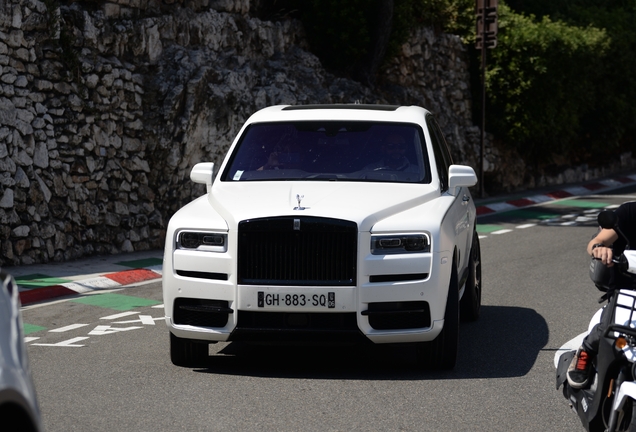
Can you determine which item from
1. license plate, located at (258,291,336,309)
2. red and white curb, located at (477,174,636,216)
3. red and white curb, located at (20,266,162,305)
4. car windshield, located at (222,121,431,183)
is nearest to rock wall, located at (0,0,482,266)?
red and white curb, located at (20,266,162,305)

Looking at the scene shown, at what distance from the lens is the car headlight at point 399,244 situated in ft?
26.0

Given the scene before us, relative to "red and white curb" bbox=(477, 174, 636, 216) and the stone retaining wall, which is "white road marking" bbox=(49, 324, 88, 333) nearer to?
the stone retaining wall

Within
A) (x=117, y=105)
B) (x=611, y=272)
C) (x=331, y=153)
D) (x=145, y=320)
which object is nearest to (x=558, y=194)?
(x=117, y=105)

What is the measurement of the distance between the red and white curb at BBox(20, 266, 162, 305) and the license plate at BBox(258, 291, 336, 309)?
16.2ft

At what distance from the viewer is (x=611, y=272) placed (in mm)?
5605

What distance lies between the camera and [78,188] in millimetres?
15453

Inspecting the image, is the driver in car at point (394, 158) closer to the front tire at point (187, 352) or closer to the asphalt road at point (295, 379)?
the asphalt road at point (295, 379)

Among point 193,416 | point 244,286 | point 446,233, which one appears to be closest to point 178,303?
point 244,286

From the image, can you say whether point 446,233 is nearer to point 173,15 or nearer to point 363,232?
point 363,232

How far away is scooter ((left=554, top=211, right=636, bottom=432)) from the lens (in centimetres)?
527

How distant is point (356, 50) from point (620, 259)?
1761cm

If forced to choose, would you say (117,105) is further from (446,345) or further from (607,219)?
(607,219)

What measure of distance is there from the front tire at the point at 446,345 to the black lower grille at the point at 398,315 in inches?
8.6

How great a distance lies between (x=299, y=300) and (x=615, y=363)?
290 cm
